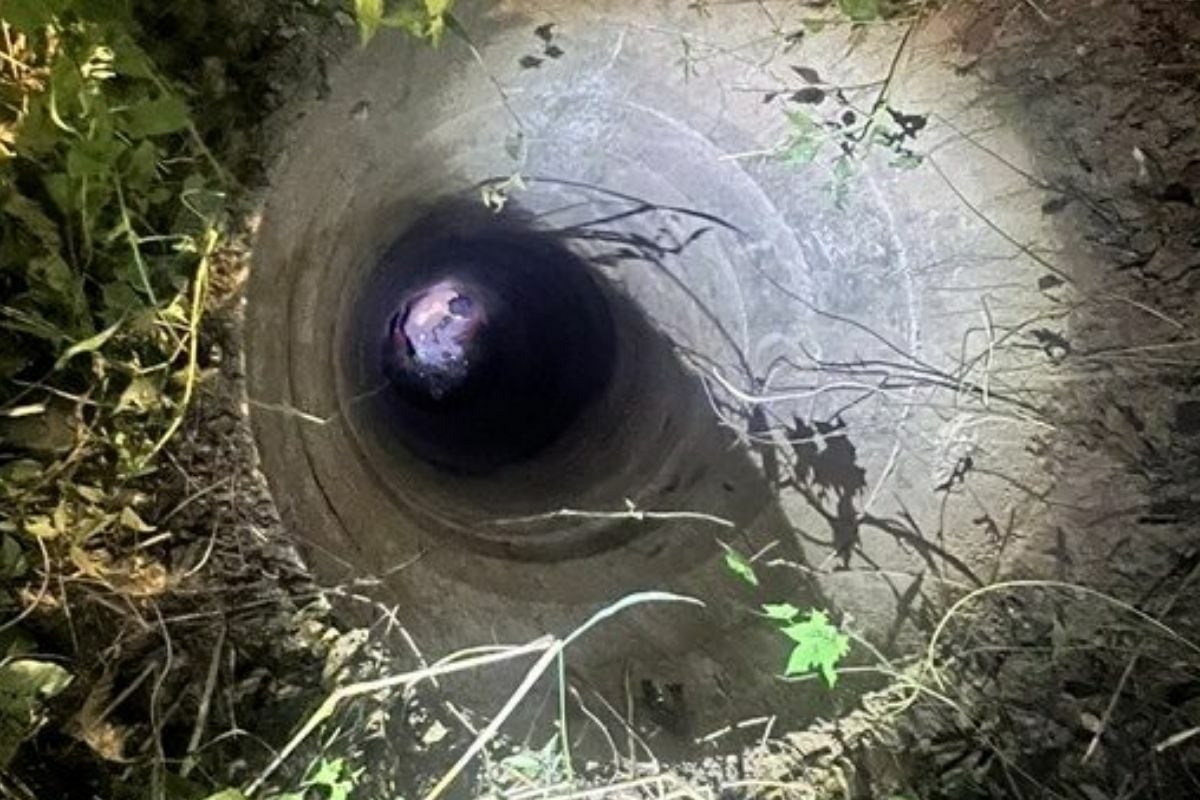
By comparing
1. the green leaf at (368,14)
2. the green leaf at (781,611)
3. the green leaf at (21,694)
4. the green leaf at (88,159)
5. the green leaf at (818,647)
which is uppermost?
the green leaf at (368,14)

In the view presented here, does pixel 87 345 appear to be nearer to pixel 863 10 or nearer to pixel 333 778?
pixel 333 778

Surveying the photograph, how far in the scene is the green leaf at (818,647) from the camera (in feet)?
6.62

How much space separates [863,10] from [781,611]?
972mm

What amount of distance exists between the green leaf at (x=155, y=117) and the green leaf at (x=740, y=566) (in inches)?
41.7

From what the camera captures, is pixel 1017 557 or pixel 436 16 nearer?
pixel 436 16

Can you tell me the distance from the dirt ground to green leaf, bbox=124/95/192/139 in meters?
0.14

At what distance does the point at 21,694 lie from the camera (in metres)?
1.80

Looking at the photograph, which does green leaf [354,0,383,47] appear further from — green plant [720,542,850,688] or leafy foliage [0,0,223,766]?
green plant [720,542,850,688]

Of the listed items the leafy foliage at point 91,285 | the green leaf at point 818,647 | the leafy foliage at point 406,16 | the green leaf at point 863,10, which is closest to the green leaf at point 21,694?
the leafy foliage at point 91,285

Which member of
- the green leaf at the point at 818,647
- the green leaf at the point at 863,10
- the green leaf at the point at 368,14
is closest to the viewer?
the green leaf at the point at 368,14

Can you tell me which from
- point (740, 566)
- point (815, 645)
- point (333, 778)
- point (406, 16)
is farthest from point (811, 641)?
point (406, 16)

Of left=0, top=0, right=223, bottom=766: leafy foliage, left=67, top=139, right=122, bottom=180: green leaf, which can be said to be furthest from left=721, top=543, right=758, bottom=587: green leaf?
left=67, top=139, right=122, bottom=180: green leaf

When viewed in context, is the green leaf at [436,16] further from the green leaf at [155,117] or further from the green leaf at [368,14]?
the green leaf at [155,117]

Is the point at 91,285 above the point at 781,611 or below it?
above
